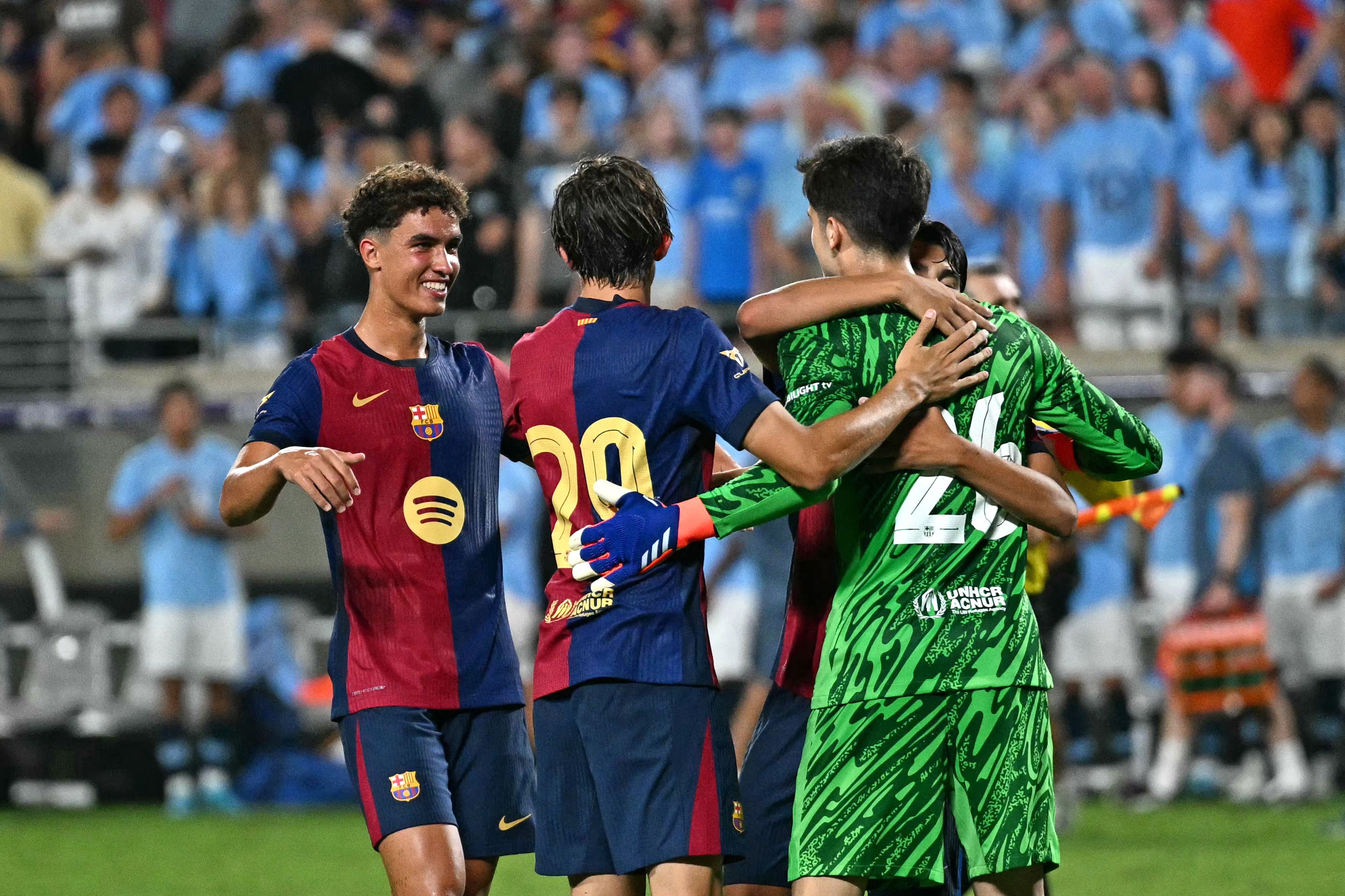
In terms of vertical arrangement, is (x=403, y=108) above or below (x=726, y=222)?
above

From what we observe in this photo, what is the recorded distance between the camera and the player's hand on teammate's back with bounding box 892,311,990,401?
4.02 m

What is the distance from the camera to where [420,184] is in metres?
4.89

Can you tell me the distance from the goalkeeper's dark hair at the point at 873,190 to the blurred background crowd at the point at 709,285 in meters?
6.19

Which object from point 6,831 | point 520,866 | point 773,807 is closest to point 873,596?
point 773,807

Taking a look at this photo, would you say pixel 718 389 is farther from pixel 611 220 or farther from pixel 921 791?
pixel 921 791

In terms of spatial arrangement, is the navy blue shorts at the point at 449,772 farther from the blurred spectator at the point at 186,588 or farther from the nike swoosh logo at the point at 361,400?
the blurred spectator at the point at 186,588

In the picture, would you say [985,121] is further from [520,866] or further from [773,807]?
[773,807]

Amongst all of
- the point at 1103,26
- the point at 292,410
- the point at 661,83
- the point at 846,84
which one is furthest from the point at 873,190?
the point at 1103,26

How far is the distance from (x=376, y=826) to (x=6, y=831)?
736 centimetres

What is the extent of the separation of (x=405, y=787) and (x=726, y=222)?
8.16 meters

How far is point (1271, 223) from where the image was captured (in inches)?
477

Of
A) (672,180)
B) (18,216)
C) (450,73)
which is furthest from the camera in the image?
(450,73)

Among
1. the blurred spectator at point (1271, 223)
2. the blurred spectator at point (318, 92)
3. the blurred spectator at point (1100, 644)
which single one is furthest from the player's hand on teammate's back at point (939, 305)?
the blurred spectator at point (318, 92)

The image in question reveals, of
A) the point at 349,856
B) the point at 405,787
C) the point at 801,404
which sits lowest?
the point at 349,856
